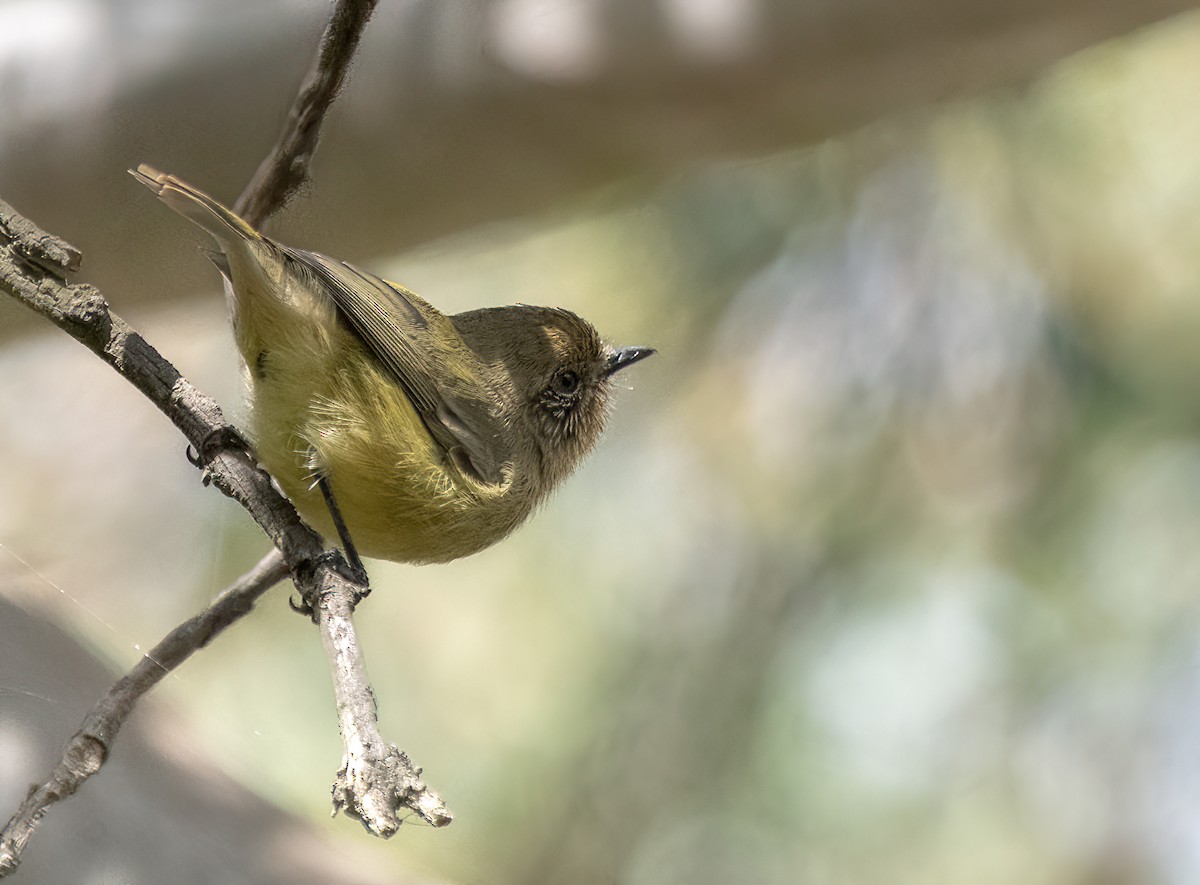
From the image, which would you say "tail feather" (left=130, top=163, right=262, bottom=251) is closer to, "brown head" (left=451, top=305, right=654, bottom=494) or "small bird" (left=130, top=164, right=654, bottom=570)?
"small bird" (left=130, top=164, right=654, bottom=570)

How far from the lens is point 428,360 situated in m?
1.92

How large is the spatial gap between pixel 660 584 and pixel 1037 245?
1.81 m

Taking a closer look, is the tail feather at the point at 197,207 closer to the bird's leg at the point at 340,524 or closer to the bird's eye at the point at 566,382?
the bird's leg at the point at 340,524

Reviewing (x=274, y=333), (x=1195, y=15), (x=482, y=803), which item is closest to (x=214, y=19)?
(x=274, y=333)

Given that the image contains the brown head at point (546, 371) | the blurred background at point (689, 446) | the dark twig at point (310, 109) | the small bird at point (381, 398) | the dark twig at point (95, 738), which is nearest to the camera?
the dark twig at point (95, 738)

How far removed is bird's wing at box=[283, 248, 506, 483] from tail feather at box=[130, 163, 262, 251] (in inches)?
4.9

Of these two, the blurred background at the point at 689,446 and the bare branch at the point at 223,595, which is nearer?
the bare branch at the point at 223,595

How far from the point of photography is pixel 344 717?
1.21 meters

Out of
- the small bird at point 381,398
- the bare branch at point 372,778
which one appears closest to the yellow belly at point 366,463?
the small bird at point 381,398

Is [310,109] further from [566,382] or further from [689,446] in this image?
[689,446]

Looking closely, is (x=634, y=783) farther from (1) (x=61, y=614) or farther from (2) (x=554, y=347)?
(1) (x=61, y=614)

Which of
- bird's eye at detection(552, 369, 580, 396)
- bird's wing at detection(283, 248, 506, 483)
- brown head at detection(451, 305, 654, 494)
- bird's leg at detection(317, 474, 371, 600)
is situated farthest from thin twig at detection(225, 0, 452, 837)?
bird's eye at detection(552, 369, 580, 396)

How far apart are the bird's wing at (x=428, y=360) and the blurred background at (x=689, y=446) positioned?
0.17 ft

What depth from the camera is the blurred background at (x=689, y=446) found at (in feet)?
4.50
